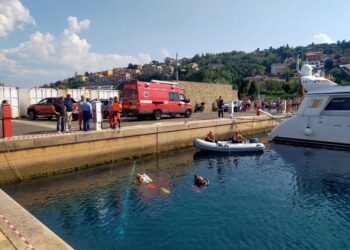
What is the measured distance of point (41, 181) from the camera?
546 inches

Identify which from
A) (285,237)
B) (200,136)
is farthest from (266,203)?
(200,136)

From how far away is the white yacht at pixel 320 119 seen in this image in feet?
63.1

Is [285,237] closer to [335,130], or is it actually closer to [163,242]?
[163,242]

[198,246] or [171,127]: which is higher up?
[171,127]

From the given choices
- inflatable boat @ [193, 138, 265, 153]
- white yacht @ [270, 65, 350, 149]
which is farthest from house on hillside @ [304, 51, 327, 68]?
inflatable boat @ [193, 138, 265, 153]

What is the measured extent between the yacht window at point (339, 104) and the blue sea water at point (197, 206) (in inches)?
140

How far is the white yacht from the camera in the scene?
19219 mm

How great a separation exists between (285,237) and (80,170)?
31.9 feet

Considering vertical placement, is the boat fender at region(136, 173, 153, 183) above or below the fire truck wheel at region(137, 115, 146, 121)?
below

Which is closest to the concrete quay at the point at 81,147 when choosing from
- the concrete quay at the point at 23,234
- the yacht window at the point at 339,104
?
the concrete quay at the point at 23,234

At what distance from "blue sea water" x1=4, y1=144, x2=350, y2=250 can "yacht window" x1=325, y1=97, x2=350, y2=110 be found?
11.7ft

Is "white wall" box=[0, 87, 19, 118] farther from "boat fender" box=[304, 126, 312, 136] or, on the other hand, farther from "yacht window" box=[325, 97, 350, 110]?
"yacht window" box=[325, 97, 350, 110]

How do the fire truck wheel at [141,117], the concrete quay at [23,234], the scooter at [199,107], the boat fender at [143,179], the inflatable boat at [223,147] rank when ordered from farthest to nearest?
the scooter at [199,107], the fire truck wheel at [141,117], the inflatable boat at [223,147], the boat fender at [143,179], the concrete quay at [23,234]

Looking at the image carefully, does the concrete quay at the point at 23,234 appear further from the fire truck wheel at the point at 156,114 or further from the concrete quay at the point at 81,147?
the fire truck wheel at the point at 156,114
